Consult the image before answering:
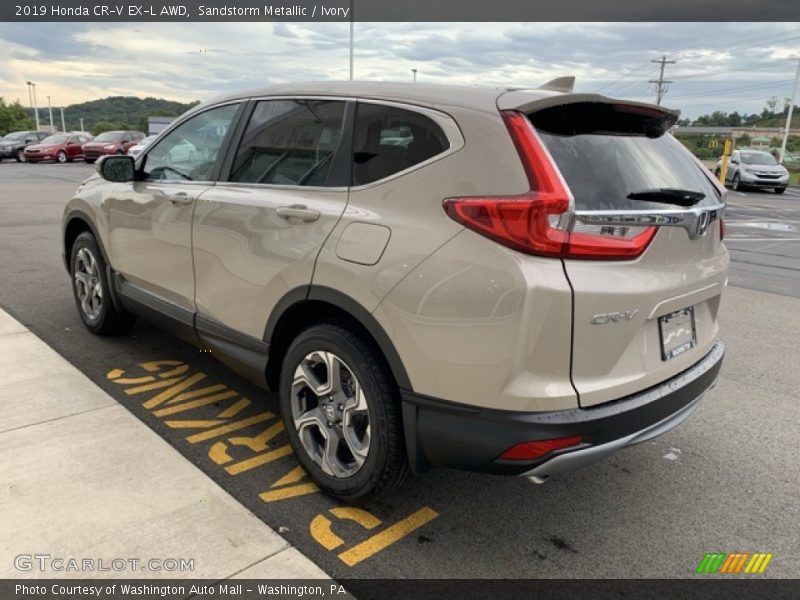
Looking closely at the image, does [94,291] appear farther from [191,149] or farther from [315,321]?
[315,321]

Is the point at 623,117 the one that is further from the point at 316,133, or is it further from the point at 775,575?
the point at 775,575

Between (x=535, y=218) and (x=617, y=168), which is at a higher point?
(x=617, y=168)

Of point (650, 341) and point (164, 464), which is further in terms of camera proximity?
point (164, 464)

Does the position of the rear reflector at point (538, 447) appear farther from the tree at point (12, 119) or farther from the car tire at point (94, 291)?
the tree at point (12, 119)

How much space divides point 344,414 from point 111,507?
1.08 metres

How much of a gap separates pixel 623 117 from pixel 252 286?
1839 mm

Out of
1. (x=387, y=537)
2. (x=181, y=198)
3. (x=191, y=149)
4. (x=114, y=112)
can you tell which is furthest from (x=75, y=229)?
(x=114, y=112)

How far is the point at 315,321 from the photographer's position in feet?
9.37

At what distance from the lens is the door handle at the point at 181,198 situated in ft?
11.4

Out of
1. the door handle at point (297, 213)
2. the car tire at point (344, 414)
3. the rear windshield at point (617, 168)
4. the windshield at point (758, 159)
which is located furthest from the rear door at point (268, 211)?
the windshield at point (758, 159)

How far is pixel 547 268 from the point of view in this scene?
2105mm

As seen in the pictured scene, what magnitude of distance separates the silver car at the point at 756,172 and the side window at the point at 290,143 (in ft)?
83.3

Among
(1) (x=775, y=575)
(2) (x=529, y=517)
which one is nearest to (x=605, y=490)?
(2) (x=529, y=517)

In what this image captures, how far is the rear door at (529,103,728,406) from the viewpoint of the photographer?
7.14ft
